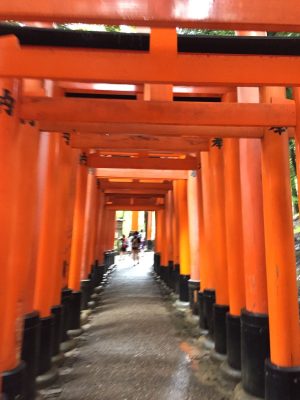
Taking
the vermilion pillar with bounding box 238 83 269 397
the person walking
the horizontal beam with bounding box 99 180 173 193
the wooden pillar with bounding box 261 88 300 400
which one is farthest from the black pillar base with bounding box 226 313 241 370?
the person walking

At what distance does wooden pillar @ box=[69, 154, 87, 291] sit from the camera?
613 cm

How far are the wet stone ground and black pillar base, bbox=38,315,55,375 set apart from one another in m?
0.23

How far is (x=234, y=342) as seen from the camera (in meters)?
3.99

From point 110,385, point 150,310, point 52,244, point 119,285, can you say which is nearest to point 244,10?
point 52,244

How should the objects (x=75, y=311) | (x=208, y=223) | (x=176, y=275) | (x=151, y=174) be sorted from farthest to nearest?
(x=176, y=275) < (x=151, y=174) < (x=75, y=311) < (x=208, y=223)

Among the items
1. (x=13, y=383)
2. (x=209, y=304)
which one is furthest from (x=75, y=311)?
(x=13, y=383)

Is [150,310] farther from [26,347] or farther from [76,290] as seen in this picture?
[26,347]

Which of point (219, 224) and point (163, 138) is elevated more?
point (163, 138)

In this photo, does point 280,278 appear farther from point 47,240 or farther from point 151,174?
point 151,174

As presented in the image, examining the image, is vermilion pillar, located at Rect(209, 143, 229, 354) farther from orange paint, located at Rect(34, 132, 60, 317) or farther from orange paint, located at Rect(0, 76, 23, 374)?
orange paint, located at Rect(0, 76, 23, 374)

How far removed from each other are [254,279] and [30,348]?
228 centimetres

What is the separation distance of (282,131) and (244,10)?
1359 mm

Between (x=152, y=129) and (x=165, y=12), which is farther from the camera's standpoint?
(x=152, y=129)

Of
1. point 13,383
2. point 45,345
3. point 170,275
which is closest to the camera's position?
point 13,383
